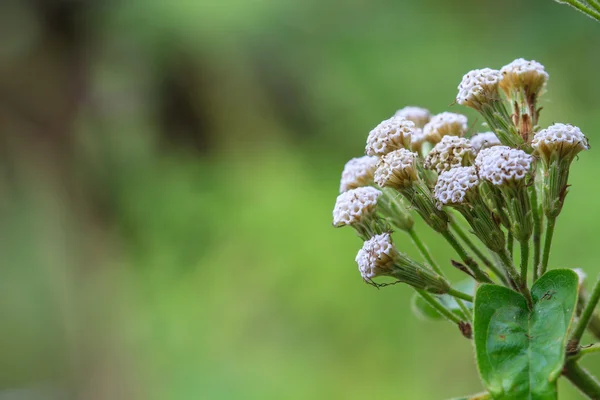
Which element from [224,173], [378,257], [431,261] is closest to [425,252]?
[431,261]

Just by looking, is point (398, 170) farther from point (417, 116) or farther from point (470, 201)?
point (417, 116)

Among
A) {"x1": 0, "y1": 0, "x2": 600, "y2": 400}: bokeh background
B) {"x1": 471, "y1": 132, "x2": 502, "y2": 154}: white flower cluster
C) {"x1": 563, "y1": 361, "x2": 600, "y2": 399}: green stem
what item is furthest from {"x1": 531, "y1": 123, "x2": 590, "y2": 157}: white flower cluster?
{"x1": 0, "y1": 0, "x2": 600, "y2": 400}: bokeh background

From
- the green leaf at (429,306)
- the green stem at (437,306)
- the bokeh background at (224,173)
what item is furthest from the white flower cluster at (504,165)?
the bokeh background at (224,173)

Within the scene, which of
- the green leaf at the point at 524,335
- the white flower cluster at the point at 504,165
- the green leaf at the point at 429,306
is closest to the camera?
the green leaf at the point at 524,335

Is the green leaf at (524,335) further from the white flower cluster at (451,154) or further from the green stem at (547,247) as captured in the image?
the white flower cluster at (451,154)

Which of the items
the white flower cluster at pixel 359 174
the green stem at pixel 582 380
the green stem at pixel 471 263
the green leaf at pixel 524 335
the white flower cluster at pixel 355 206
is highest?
the white flower cluster at pixel 359 174

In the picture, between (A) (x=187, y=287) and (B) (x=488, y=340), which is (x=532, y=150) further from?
(A) (x=187, y=287)

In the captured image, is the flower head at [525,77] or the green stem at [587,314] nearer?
the green stem at [587,314]

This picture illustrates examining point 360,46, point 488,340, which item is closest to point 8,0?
point 360,46
